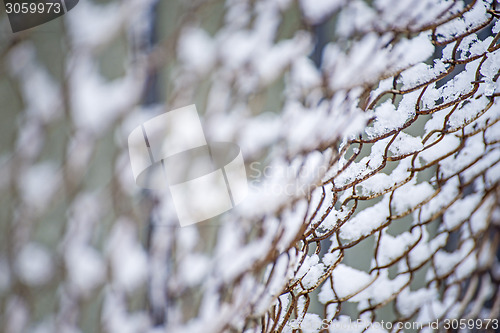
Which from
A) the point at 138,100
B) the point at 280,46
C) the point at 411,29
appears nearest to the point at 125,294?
the point at 138,100

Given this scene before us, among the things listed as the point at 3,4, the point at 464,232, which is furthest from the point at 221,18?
the point at 464,232

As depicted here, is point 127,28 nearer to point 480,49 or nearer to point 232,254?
point 232,254

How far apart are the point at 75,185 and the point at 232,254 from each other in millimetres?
168

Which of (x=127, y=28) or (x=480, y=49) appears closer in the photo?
(x=127, y=28)

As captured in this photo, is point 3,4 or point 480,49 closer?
point 3,4

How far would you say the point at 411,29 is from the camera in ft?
1.41

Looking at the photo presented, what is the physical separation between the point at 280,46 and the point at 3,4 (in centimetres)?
25

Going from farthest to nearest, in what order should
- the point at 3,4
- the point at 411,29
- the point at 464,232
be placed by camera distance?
the point at 464,232 < the point at 411,29 < the point at 3,4

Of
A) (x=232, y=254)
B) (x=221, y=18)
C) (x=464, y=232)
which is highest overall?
(x=221, y=18)

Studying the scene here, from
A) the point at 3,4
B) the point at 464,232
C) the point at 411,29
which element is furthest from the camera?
the point at 464,232

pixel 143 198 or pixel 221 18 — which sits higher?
pixel 221 18

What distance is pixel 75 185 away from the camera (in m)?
0.36

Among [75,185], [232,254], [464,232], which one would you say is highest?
[75,185]

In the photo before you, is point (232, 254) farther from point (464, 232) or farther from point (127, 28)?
point (464, 232)
